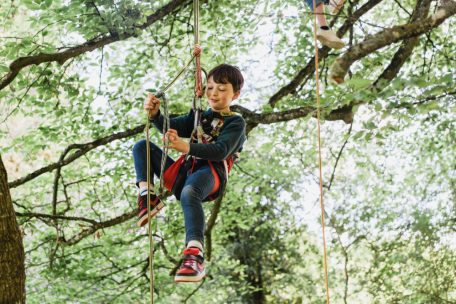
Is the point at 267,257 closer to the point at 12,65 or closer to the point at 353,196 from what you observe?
the point at 353,196

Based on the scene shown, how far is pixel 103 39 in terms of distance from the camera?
4301 millimetres

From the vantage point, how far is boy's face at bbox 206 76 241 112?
2984 mm

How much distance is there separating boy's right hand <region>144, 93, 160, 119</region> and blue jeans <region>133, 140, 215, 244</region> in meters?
0.15

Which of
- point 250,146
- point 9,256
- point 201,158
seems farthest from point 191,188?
point 250,146

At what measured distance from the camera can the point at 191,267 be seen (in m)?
2.59

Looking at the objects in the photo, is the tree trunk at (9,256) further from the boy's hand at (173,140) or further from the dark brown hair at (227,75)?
the dark brown hair at (227,75)

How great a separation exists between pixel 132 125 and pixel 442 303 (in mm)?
4889

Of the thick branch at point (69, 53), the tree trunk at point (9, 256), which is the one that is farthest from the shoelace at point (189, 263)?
the thick branch at point (69, 53)

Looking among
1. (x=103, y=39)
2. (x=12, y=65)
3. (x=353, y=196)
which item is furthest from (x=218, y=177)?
(x=353, y=196)

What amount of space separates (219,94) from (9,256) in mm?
1146

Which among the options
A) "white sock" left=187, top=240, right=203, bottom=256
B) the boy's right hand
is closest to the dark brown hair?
the boy's right hand

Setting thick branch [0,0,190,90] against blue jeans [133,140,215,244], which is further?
thick branch [0,0,190,90]

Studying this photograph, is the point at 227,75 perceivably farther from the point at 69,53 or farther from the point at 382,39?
the point at 69,53

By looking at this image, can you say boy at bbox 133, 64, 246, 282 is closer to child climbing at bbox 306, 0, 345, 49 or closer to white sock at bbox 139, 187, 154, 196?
white sock at bbox 139, 187, 154, 196
